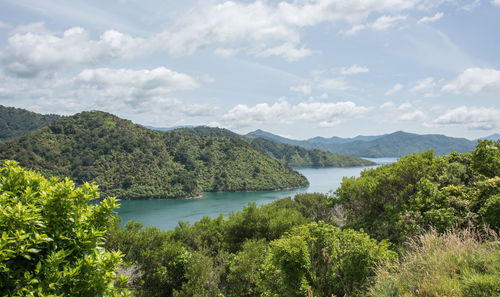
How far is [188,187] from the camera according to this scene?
326ft

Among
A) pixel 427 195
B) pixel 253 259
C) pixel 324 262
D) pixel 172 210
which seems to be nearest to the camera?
pixel 324 262

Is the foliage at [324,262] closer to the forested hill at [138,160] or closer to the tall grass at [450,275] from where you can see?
the tall grass at [450,275]

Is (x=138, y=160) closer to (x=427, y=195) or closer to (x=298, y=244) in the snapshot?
(x=298, y=244)

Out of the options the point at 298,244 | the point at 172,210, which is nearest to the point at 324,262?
the point at 298,244

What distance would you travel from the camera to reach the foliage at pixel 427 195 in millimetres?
9898

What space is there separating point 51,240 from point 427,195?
1284 centimetres

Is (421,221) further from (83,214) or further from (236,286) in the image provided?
(83,214)

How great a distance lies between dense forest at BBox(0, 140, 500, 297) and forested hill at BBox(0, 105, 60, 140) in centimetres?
20085

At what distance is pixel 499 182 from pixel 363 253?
20.7 feet

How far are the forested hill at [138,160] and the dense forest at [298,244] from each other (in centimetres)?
8185

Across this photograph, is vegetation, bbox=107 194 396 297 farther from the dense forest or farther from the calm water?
the calm water

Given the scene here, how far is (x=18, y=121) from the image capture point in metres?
180

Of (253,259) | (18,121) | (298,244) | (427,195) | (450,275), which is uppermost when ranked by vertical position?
(18,121)

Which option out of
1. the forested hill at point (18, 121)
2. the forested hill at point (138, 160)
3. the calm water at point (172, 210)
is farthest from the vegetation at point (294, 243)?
the forested hill at point (18, 121)
